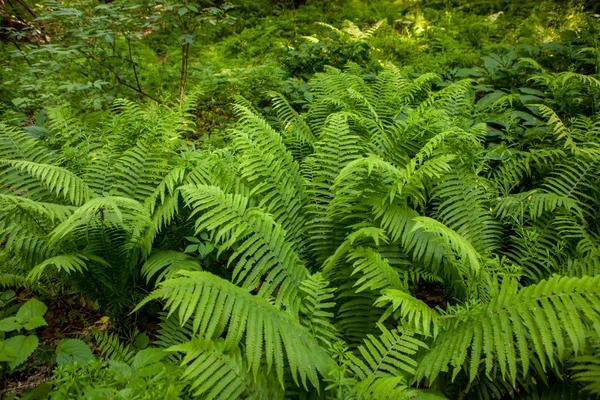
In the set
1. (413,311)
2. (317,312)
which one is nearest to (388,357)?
(413,311)

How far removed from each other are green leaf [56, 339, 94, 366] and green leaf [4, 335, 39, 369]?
130 millimetres

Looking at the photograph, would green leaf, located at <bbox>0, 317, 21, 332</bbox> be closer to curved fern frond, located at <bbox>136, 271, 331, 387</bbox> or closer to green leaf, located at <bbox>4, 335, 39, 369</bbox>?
green leaf, located at <bbox>4, 335, 39, 369</bbox>

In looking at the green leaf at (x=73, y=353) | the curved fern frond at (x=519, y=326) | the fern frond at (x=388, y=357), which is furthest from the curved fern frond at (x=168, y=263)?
the curved fern frond at (x=519, y=326)

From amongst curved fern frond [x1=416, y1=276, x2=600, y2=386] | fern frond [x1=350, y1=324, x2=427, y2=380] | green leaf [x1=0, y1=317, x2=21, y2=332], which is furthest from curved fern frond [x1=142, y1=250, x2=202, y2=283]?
curved fern frond [x1=416, y1=276, x2=600, y2=386]

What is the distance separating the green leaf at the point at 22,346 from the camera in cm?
200

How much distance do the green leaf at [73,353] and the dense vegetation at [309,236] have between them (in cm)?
1

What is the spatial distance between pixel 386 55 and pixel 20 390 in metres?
5.36

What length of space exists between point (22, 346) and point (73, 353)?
0.26 meters

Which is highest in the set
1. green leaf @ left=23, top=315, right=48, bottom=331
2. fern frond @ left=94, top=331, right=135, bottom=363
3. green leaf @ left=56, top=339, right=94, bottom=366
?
green leaf @ left=23, top=315, right=48, bottom=331

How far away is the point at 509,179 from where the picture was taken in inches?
125

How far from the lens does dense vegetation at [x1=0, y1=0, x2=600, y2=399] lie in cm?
177

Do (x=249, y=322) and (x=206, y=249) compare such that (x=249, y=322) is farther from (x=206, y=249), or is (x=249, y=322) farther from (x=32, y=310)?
(x=32, y=310)

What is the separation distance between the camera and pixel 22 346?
2.06 m

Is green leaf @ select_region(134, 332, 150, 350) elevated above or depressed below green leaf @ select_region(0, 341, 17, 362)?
below
